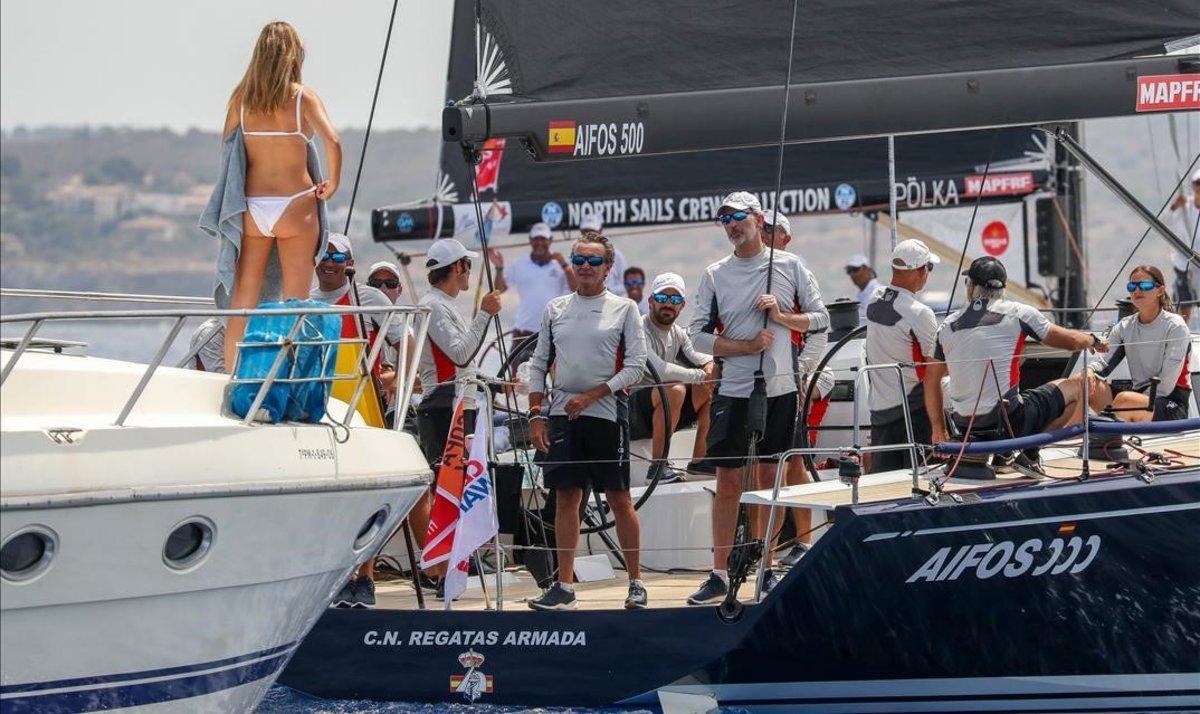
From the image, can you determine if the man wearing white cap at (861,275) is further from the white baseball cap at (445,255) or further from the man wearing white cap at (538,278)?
the white baseball cap at (445,255)

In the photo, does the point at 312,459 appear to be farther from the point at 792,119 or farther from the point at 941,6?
the point at 941,6

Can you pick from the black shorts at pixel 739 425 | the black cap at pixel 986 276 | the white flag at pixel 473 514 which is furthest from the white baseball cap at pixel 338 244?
the black cap at pixel 986 276

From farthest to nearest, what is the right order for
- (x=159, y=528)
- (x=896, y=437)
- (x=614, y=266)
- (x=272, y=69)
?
(x=614, y=266), (x=896, y=437), (x=272, y=69), (x=159, y=528)

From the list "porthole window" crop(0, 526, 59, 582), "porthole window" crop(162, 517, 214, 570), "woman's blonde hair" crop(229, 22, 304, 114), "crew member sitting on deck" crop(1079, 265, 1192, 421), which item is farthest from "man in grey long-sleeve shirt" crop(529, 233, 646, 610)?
"porthole window" crop(0, 526, 59, 582)

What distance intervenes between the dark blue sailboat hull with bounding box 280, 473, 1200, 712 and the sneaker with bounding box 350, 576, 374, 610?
0.42 metres

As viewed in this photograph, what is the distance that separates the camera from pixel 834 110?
27.3ft

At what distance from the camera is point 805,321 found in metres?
8.21

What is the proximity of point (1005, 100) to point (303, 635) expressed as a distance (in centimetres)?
374

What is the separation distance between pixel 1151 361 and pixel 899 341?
3.79 feet

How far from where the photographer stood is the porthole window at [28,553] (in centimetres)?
583

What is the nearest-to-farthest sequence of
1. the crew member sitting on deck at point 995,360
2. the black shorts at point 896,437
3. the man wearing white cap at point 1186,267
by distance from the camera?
the crew member sitting on deck at point 995,360
the black shorts at point 896,437
the man wearing white cap at point 1186,267

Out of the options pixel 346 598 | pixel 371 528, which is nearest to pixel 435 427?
pixel 346 598

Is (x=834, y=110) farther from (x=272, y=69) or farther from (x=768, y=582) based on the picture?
(x=272, y=69)

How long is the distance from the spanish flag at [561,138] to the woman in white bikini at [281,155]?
118cm
